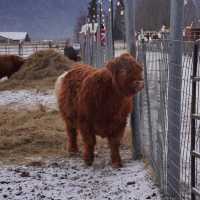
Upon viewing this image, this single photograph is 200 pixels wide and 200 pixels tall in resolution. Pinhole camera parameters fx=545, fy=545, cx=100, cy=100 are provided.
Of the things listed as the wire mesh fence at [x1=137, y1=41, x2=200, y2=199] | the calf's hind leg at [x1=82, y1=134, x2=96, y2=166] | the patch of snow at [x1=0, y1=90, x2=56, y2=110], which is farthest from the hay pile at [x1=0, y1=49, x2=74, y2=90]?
the wire mesh fence at [x1=137, y1=41, x2=200, y2=199]

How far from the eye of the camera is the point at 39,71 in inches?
773

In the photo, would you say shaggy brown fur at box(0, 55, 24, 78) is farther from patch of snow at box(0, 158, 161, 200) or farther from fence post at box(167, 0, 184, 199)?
fence post at box(167, 0, 184, 199)

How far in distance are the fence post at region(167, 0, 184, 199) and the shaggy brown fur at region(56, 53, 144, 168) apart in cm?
144

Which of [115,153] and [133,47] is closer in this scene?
[115,153]

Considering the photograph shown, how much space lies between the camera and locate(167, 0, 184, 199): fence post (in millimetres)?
5004

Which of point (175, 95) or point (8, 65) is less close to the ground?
point (175, 95)

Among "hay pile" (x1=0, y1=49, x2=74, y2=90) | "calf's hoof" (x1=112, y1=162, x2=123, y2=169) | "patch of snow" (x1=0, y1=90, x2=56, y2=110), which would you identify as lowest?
"calf's hoof" (x1=112, y1=162, x2=123, y2=169)

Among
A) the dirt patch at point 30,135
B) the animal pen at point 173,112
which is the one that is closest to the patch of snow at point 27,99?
the dirt patch at point 30,135

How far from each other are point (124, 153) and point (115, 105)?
1225mm

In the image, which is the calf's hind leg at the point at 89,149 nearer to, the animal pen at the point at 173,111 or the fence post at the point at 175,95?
the animal pen at the point at 173,111

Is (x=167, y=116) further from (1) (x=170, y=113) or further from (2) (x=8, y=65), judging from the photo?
(2) (x=8, y=65)

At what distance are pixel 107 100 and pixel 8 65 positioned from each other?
13.8 m

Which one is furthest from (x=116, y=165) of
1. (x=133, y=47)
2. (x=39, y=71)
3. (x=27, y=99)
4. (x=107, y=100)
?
(x=39, y=71)

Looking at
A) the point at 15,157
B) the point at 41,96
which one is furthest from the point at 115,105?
the point at 41,96
